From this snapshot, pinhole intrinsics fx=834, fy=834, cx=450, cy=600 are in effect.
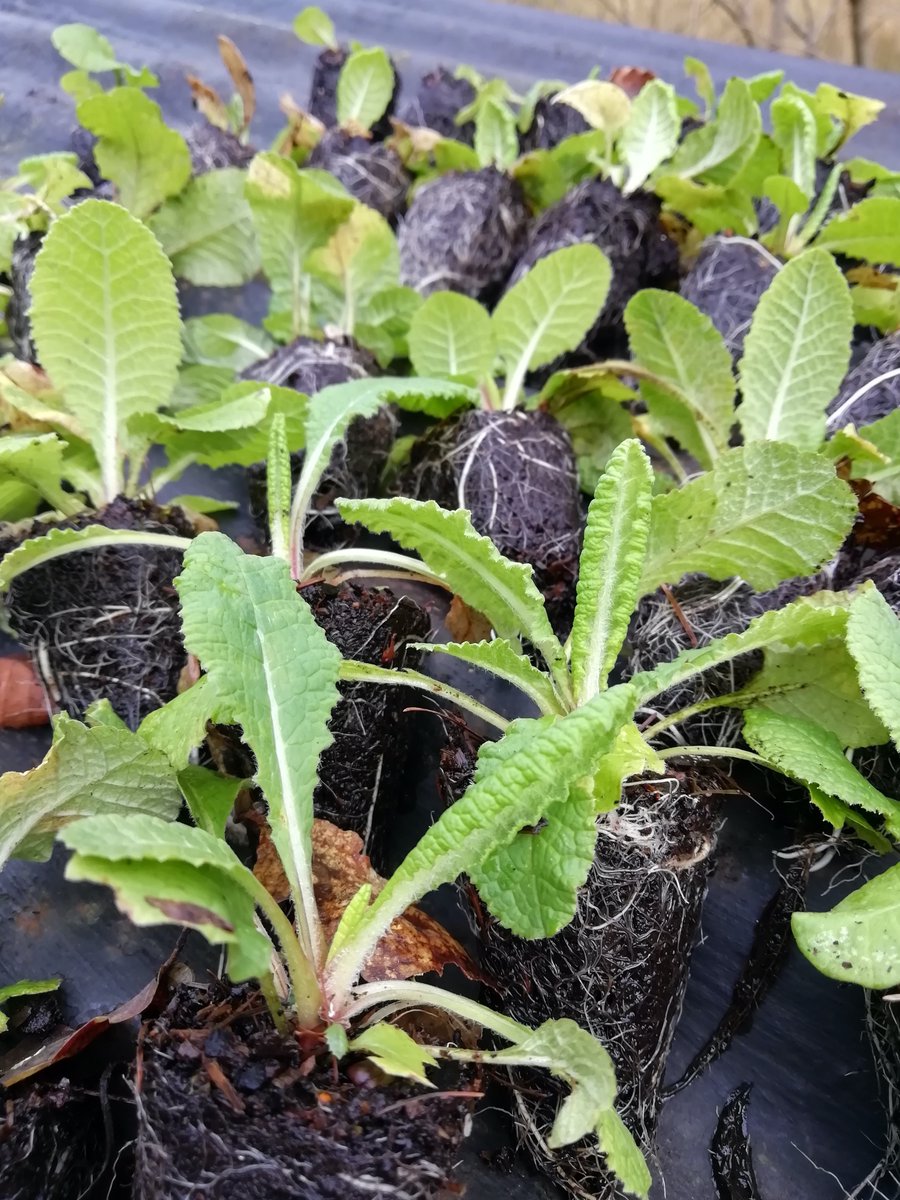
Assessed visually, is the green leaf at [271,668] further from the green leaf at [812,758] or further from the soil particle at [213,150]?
the soil particle at [213,150]

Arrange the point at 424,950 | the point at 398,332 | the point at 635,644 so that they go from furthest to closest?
the point at 398,332 → the point at 635,644 → the point at 424,950

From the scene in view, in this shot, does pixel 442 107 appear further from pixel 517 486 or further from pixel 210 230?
pixel 517 486

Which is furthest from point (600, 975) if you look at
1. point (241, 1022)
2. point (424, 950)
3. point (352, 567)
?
point (352, 567)

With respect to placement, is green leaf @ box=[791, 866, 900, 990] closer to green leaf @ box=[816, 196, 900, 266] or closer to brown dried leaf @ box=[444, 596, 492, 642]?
brown dried leaf @ box=[444, 596, 492, 642]

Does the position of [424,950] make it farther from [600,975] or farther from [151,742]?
[151,742]

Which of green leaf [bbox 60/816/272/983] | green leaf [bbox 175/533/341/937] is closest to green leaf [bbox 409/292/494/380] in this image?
green leaf [bbox 175/533/341/937]

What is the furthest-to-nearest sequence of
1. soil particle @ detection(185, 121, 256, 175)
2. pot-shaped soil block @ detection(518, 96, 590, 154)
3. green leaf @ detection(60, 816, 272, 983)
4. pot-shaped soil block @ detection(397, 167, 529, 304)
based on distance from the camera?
pot-shaped soil block @ detection(518, 96, 590, 154)
soil particle @ detection(185, 121, 256, 175)
pot-shaped soil block @ detection(397, 167, 529, 304)
green leaf @ detection(60, 816, 272, 983)
